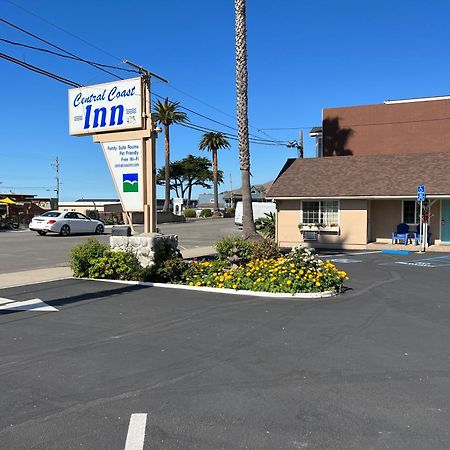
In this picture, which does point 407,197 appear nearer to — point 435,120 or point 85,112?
point 435,120

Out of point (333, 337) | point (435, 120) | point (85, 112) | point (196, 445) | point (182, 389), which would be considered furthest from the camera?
point (435, 120)

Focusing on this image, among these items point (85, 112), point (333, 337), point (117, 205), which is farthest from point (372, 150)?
point (117, 205)

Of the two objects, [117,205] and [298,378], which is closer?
[298,378]

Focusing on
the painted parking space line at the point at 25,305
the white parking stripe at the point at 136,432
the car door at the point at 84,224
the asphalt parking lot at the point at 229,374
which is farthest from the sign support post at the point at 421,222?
the car door at the point at 84,224

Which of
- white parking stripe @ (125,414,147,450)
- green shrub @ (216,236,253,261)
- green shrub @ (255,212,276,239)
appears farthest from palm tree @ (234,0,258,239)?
white parking stripe @ (125,414,147,450)

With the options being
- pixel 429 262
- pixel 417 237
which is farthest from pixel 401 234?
pixel 429 262

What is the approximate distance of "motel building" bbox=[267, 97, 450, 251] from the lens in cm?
2061

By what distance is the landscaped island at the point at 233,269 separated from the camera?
9.58 metres

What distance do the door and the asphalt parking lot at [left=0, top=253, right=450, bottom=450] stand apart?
13.4 metres

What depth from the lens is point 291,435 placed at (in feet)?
11.9

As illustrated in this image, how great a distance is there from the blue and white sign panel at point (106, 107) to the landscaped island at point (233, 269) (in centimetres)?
306

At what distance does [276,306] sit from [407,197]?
13.5m

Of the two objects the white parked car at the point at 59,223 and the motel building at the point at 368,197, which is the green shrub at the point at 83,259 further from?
the white parked car at the point at 59,223

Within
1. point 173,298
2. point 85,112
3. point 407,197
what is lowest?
point 173,298
